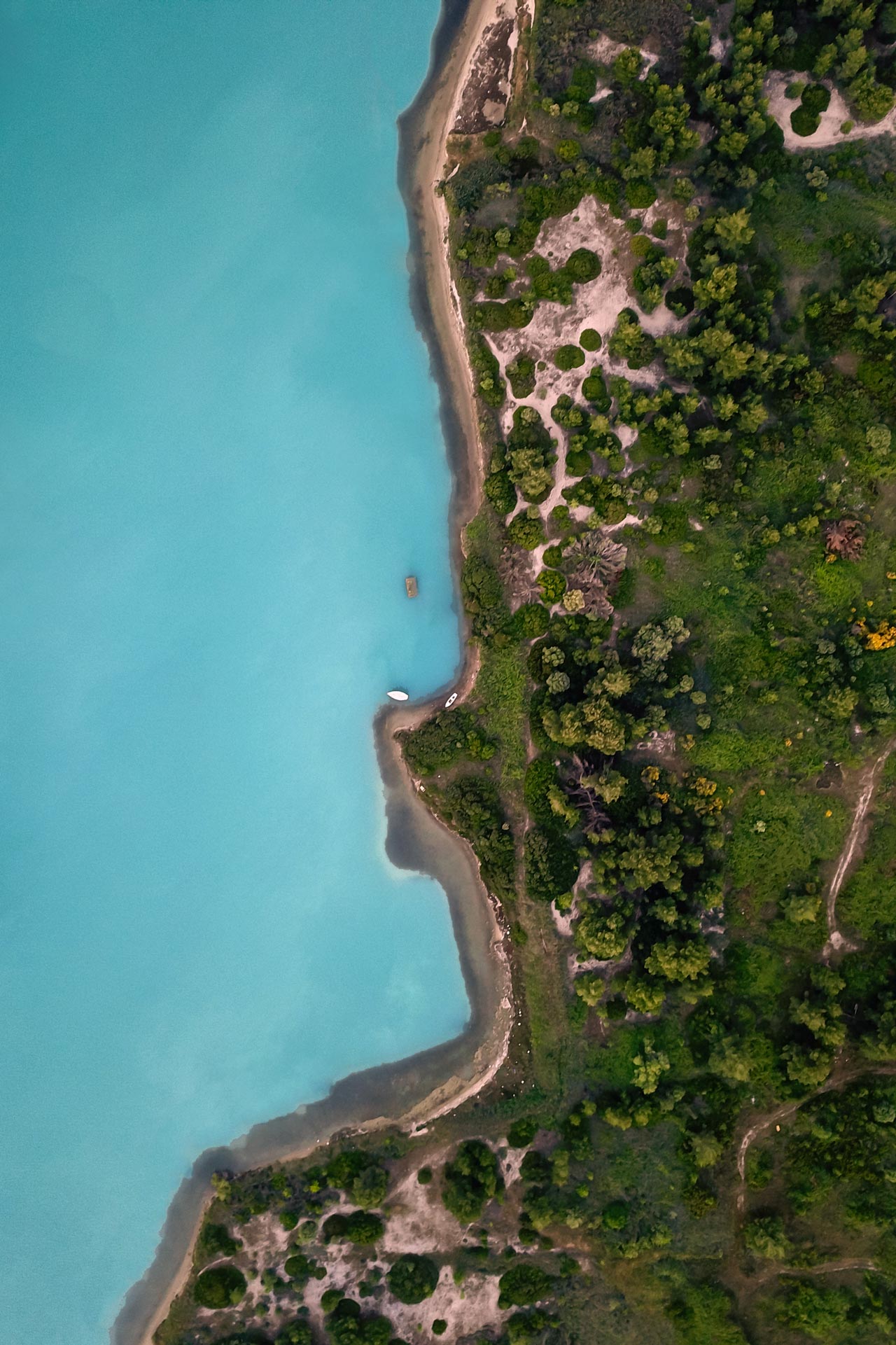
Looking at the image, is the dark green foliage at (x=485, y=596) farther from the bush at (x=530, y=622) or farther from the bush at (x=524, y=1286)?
the bush at (x=524, y=1286)

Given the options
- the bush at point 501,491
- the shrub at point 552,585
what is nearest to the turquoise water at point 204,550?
the bush at point 501,491

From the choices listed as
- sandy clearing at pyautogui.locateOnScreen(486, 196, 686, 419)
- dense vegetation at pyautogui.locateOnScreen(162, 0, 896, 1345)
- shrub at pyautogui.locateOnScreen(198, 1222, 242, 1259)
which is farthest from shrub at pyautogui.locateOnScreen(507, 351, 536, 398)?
shrub at pyautogui.locateOnScreen(198, 1222, 242, 1259)

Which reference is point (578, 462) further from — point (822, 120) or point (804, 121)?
point (822, 120)

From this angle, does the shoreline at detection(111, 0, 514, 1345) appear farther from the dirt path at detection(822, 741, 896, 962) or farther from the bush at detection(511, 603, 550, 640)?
the dirt path at detection(822, 741, 896, 962)

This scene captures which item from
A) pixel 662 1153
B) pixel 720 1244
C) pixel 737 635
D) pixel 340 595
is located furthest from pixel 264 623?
pixel 720 1244

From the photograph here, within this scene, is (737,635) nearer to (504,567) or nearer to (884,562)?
(884,562)
